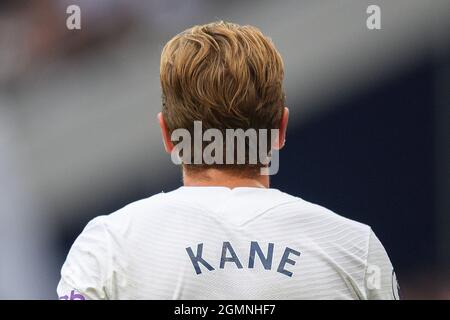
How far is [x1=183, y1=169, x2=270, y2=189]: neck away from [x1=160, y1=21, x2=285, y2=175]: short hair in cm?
4

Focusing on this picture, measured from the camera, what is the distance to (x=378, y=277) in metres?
1.51

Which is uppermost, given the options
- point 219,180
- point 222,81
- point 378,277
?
point 222,81

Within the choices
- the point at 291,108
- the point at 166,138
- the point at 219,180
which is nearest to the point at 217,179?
the point at 219,180

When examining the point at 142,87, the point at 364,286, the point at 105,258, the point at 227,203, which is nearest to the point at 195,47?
the point at 227,203

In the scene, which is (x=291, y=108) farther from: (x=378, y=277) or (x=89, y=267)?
(x=89, y=267)

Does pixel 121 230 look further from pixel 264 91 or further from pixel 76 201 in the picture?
pixel 76 201

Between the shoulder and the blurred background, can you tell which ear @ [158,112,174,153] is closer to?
the shoulder

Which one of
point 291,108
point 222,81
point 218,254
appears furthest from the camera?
point 291,108

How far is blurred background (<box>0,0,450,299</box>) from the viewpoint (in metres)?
3.76

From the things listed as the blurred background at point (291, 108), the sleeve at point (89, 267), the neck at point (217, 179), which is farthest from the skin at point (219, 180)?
the blurred background at point (291, 108)

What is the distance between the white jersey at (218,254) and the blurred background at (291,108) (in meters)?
2.23

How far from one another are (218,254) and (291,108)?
2401 mm

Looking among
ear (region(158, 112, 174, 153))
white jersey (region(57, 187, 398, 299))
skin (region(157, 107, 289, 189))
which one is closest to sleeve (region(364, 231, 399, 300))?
white jersey (region(57, 187, 398, 299))

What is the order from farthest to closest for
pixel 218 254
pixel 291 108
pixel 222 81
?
pixel 291 108, pixel 222 81, pixel 218 254
